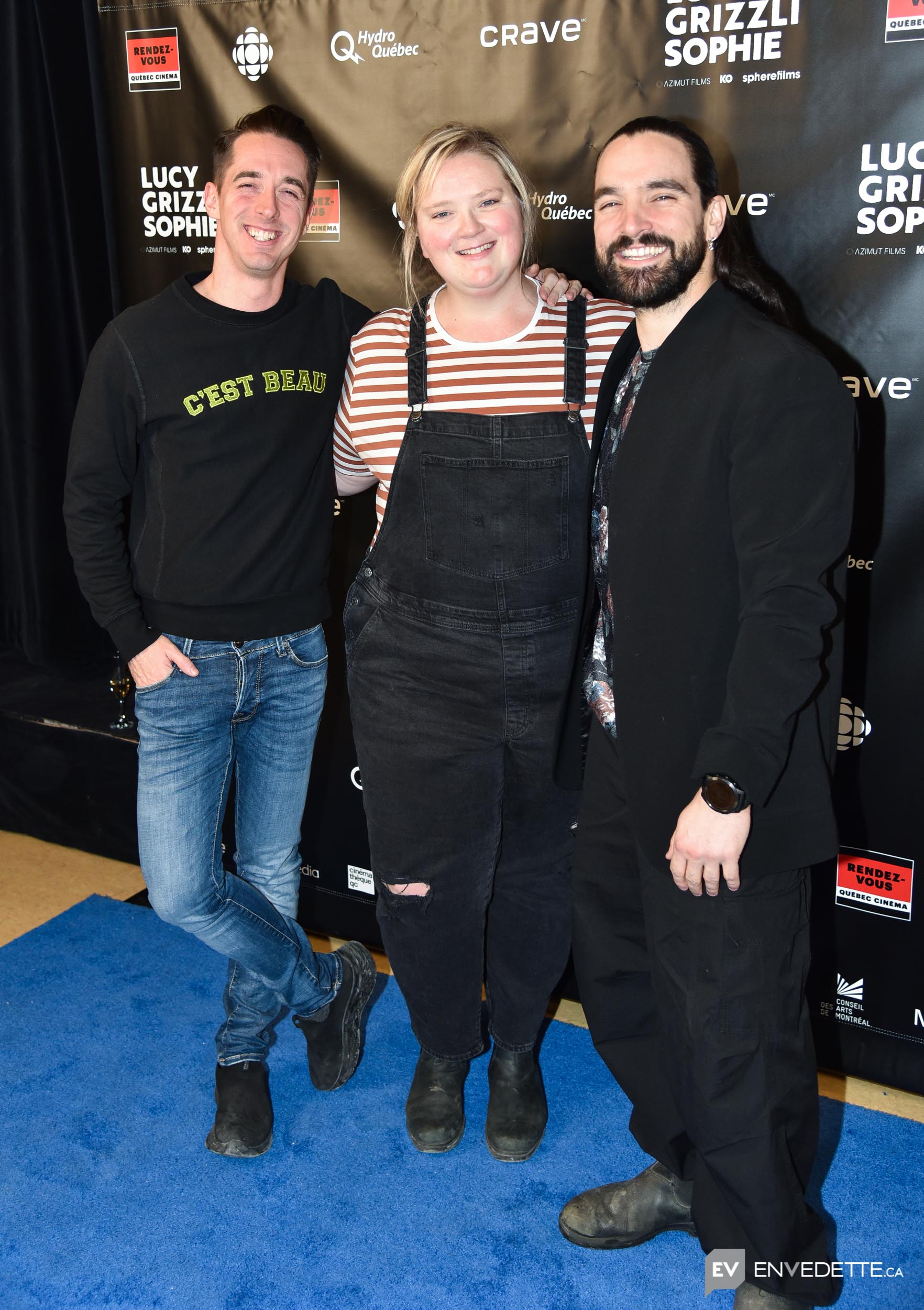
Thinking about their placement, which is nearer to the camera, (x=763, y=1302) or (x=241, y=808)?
(x=763, y=1302)

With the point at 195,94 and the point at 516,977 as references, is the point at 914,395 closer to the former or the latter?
the point at 516,977

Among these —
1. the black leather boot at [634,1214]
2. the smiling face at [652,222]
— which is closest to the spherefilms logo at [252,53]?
the smiling face at [652,222]

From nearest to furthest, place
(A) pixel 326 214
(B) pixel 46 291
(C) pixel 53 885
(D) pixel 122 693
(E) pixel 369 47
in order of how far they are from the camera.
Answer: (E) pixel 369 47, (A) pixel 326 214, (C) pixel 53 885, (D) pixel 122 693, (B) pixel 46 291

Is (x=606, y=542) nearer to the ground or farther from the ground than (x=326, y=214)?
nearer to the ground

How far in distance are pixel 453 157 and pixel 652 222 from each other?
1.32 ft

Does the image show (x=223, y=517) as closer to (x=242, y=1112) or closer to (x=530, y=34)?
(x=242, y=1112)

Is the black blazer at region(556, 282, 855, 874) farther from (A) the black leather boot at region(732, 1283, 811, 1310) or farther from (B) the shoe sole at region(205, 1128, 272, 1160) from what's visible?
(B) the shoe sole at region(205, 1128, 272, 1160)

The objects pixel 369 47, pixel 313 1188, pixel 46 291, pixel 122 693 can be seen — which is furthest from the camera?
pixel 46 291

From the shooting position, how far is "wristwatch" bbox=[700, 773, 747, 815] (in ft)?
4.72

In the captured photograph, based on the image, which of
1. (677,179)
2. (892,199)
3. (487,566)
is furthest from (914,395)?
(487,566)

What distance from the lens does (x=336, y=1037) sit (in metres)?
2.39

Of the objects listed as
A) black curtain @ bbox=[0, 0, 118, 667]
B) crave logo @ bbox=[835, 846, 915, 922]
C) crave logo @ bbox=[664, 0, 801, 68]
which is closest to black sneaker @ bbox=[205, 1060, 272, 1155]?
crave logo @ bbox=[835, 846, 915, 922]

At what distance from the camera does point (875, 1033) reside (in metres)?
2.51

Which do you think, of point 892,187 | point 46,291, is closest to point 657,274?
point 892,187
